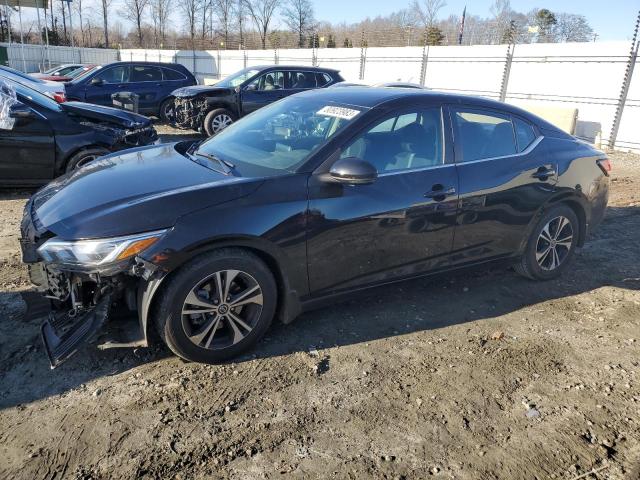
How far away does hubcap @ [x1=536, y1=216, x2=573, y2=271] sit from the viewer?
183 inches

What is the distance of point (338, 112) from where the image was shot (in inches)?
149

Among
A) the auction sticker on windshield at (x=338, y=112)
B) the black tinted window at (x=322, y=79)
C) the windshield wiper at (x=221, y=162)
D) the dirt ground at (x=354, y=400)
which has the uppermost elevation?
the auction sticker on windshield at (x=338, y=112)

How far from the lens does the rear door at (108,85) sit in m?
13.1

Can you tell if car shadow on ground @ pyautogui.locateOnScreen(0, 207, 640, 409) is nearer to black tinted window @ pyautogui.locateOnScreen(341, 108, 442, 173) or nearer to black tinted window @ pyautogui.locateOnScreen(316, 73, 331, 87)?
black tinted window @ pyautogui.locateOnScreen(341, 108, 442, 173)

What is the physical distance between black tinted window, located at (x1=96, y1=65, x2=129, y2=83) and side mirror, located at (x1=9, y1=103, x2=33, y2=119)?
7.48 meters

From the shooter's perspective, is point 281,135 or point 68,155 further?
point 68,155

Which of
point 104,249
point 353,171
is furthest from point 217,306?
point 353,171

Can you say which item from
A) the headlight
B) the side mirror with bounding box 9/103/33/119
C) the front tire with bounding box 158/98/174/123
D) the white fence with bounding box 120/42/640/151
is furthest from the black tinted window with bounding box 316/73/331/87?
the headlight

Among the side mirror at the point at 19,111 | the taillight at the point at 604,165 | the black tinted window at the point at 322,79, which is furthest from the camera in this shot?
the black tinted window at the point at 322,79

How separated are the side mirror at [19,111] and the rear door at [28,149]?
0.13ft

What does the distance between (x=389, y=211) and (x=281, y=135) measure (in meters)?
1.04

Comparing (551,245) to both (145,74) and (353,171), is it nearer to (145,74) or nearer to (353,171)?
(353,171)

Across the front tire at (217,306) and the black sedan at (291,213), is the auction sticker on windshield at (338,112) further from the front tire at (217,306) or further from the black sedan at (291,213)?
the front tire at (217,306)

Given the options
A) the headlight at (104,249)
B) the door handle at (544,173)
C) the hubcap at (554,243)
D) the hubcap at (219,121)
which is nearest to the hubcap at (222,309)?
the headlight at (104,249)
